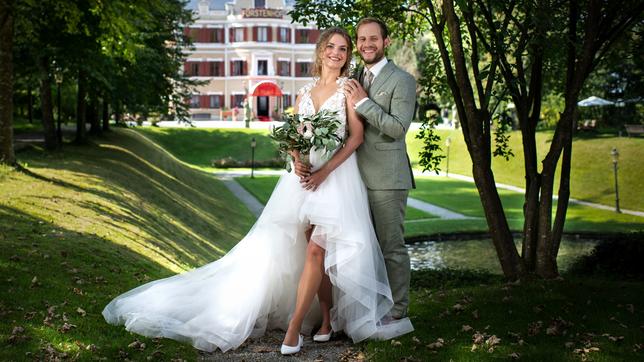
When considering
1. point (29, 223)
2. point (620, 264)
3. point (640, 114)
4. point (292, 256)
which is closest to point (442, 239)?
point (620, 264)

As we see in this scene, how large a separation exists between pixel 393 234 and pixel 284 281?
0.84 metres

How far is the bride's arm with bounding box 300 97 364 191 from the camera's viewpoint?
17.1 feet

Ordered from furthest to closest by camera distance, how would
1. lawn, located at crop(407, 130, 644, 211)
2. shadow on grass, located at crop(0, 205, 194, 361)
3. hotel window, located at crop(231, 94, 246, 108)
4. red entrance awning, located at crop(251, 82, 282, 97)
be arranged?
hotel window, located at crop(231, 94, 246, 108) < red entrance awning, located at crop(251, 82, 282, 97) < lawn, located at crop(407, 130, 644, 211) < shadow on grass, located at crop(0, 205, 194, 361)

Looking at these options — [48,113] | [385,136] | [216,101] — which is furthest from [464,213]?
[216,101]

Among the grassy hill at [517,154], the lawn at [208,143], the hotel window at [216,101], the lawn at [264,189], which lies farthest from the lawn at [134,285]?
the hotel window at [216,101]

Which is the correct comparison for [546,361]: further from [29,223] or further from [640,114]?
[640,114]

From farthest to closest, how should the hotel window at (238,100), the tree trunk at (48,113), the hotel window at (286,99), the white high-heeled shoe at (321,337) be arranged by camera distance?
1. the hotel window at (238,100)
2. the hotel window at (286,99)
3. the tree trunk at (48,113)
4. the white high-heeled shoe at (321,337)

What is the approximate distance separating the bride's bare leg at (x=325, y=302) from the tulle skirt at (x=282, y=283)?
0.04 metres

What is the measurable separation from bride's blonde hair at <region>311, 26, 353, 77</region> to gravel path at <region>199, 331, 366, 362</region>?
1808 millimetres

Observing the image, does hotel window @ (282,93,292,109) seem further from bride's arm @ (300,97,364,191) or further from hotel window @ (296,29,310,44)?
bride's arm @ (300,97,364,191)

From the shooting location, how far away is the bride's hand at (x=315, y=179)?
521 centimetres

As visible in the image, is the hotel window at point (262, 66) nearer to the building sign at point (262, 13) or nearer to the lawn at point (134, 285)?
the building sign at point (262, 13)

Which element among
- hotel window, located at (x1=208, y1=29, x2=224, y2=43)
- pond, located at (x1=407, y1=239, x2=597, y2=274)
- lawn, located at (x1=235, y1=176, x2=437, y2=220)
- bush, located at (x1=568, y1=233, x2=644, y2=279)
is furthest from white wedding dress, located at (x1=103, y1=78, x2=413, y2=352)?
hotel window, located at (x1=208, y1=29, x2=224, y2=43)

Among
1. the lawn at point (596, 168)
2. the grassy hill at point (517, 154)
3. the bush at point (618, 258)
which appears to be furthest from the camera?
the grassy hill at point (517, 154)
